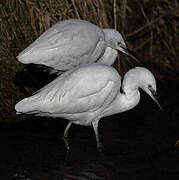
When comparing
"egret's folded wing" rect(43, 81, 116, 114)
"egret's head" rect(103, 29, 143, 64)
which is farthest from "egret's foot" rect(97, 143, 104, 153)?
"egret's head" rect(103, 29, 143, 64)

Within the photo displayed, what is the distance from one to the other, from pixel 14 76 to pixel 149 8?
3.45m

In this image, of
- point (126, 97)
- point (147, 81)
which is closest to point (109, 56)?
point (126, 97)

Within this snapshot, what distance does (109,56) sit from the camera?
7918mm

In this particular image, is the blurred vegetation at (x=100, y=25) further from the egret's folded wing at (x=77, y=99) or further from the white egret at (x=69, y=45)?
the egret's folded wing at (x=77, y=99)

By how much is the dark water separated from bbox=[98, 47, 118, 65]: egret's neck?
93 centimetres

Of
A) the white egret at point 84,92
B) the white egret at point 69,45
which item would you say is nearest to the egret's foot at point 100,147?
the white egret at point 84,92

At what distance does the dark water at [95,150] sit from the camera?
5.97 metres

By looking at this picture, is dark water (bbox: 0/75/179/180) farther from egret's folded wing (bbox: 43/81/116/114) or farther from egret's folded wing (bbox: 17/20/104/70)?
egret's folded wing (bbox: 17/20/104/70)

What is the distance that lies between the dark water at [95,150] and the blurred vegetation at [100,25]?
0.78 m

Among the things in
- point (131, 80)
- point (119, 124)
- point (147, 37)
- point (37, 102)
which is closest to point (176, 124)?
point (119, 124)

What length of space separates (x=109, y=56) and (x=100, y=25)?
31.1 inches

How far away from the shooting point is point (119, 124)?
25.4 ft

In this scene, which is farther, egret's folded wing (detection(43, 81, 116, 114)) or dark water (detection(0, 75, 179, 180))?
egret's folded wing (detection(43, 81, 116, 114))

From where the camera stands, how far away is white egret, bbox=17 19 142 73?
271 inches
